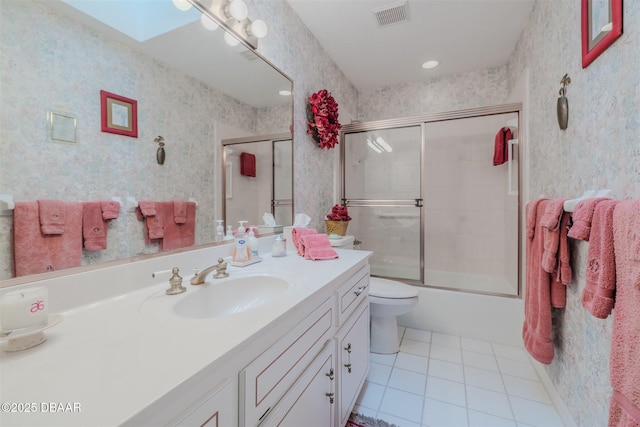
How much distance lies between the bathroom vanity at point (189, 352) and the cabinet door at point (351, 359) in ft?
0.04

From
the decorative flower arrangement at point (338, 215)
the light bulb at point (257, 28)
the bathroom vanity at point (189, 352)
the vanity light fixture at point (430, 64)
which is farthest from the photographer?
the vanity light fixture at point (430, 64)

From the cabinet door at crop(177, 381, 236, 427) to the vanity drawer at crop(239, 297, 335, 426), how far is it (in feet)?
0.11

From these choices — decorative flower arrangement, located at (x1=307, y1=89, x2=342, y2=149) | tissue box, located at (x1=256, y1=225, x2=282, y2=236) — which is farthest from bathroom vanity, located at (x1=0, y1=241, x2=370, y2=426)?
decorative flower arrangement, located at (x1=307, y1=89, x2=342, y2=149)

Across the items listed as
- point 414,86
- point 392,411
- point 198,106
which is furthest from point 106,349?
point 414,86

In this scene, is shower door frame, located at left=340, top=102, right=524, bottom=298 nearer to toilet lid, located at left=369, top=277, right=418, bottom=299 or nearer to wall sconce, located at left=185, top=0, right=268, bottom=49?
toilet lid, located at left=369, top=277, right=418, bottom=299

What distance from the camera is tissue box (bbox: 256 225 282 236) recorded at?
1.60m

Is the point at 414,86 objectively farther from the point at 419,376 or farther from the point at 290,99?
the point at 419,376

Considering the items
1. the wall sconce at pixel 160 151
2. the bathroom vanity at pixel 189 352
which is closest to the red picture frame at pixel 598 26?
the bathroom vanity at pixel 189 352

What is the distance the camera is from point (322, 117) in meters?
2.04

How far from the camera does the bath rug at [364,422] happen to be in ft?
4.34

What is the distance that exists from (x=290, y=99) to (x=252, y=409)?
1699 mm

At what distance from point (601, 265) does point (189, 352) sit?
116cm

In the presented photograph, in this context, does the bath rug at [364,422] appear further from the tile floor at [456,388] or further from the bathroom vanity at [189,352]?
the bathroom vanity at [189,352]

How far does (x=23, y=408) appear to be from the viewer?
388mm
